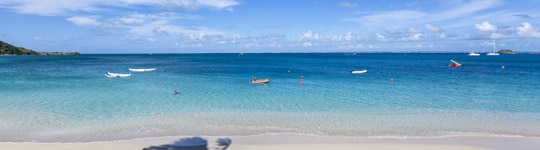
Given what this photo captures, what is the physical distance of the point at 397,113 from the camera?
21609 mm

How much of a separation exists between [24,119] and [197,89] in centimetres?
1595

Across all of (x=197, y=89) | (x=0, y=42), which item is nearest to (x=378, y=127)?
(x=197, y=89)

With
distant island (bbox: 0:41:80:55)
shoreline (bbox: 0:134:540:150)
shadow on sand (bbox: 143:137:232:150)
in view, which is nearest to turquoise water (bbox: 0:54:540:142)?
shoreline (bbox: 0:134:540:150)

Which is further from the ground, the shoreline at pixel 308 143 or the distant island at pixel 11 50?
the distant island at pixel 11 50

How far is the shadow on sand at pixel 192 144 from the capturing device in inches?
558

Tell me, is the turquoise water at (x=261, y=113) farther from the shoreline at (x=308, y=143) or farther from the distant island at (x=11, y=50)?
the distant island at (x=11, y=50)

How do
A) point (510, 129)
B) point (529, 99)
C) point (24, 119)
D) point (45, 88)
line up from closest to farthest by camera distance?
point (510, 129), point (24, 119), point (529, 99), point (45, 88)

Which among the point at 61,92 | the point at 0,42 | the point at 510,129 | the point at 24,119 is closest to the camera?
the point at 510,129

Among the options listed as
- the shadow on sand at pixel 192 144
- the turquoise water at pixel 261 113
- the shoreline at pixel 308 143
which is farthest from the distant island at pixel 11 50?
the shadow on sand at pixel 192 144

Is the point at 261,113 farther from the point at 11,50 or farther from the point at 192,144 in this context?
the point at 11,50

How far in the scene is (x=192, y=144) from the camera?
1477 cm

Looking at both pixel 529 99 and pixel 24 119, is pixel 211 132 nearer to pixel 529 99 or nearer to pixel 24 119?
pixel 24 119

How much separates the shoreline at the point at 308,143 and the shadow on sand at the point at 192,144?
0.15 ft

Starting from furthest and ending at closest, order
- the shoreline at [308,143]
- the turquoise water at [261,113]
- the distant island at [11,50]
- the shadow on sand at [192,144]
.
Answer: the distant island at [11,50]
the turquoise water at [261,113]
the shoreline at [308,143]
the shadow on sand at [192,144]
